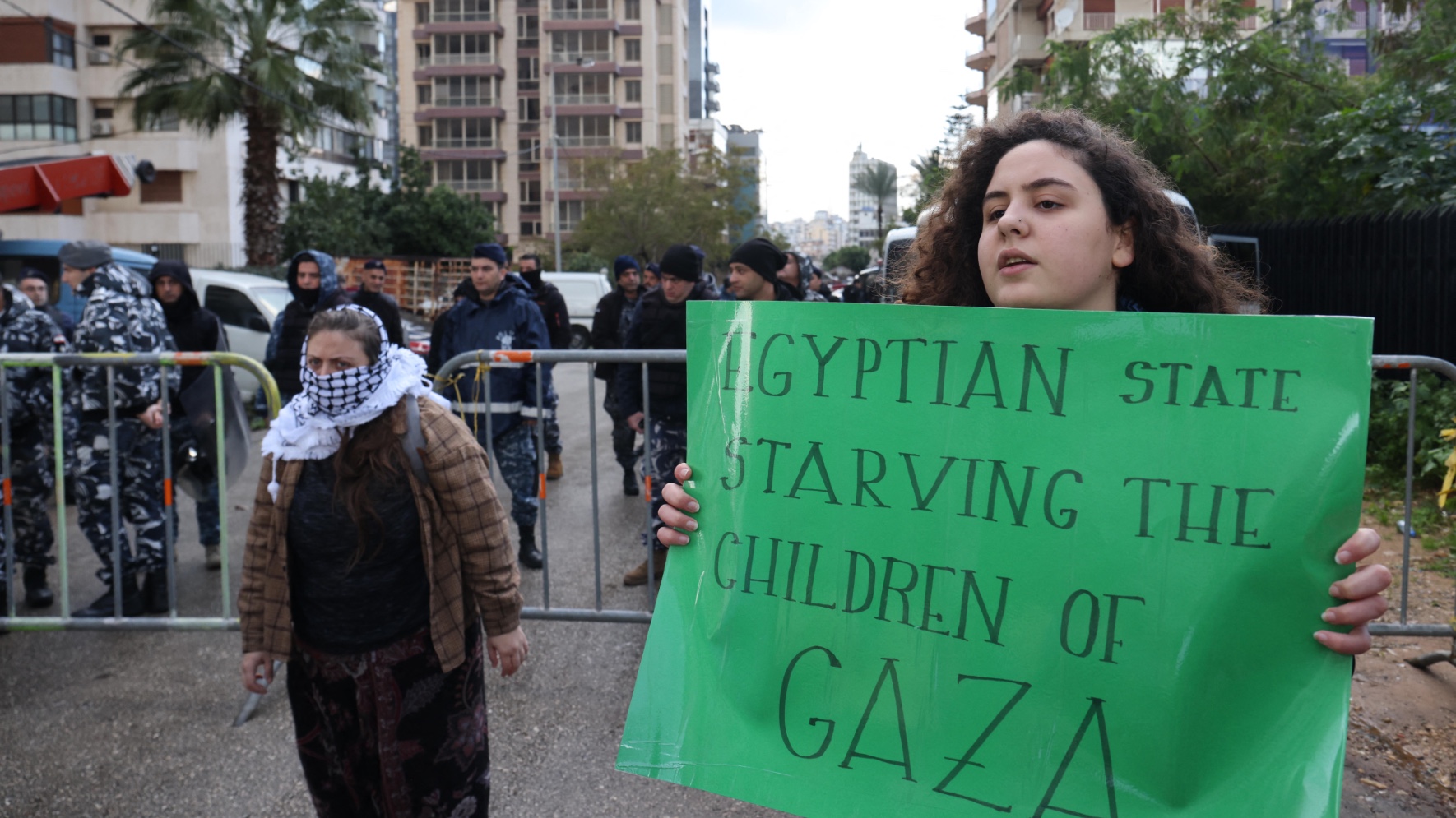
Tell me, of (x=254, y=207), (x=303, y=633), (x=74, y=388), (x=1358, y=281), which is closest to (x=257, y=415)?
(x=74, y=388)

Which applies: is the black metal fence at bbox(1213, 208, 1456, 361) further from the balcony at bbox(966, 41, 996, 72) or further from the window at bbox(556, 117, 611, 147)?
the window at bbox(556, 117, 611, 147)

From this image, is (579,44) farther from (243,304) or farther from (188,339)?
(188,339)

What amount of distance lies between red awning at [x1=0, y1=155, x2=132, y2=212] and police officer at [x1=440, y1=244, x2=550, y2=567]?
10858 millimetres

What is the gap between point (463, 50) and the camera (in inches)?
2990

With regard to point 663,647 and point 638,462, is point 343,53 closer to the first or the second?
point 638,462

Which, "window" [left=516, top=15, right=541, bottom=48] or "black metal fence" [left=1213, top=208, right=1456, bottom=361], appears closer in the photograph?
"black metal fence" [left=1213, top=208, right=1456, bottom=361]

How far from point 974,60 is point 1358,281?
54056mm

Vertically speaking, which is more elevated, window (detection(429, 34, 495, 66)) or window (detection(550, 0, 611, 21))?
window (detection(550, 0, 611, 21))

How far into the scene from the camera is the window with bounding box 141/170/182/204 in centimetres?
3975

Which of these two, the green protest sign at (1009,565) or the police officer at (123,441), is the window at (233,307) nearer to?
the police officer at (123,441)

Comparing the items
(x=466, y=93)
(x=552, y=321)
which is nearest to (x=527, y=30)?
(x=466, y=93)

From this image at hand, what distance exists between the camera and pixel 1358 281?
10.8 metres

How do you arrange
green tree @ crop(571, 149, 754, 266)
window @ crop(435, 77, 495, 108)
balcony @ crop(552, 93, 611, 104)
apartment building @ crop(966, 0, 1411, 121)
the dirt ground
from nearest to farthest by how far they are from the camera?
1. the dirt ground
2. apartment building @ crop(966, 0, 1411, 121)
3. green tree @ crop(571, 149, 754, 266)
4. balcony @ crop(552, 93, 611, 104)
5. window @ crop(435, 77, 495, 108)

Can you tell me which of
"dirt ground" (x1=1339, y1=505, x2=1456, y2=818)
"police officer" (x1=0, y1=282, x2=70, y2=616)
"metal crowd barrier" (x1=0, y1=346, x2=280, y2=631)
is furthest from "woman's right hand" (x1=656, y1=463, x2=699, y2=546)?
"police officer" (x1=0, y1=282, x2=70, y2=616)
